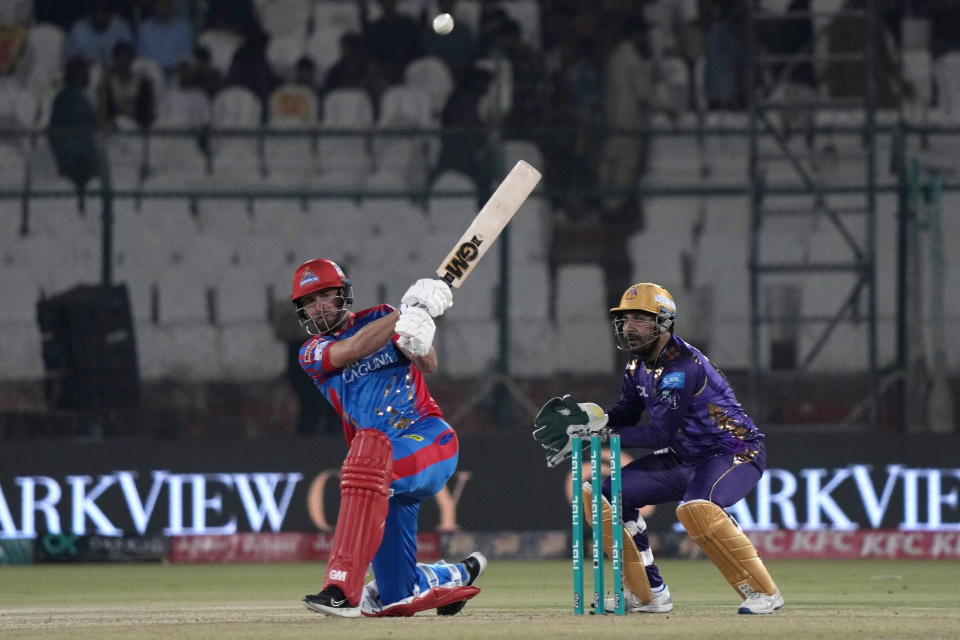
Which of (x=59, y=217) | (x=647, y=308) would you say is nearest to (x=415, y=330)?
(x=647, y=308)

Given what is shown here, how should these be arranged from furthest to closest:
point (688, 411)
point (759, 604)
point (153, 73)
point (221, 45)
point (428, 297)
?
point (221, 45), point (153, 73), point (688, 411), point (759, 604), point (428, 297)

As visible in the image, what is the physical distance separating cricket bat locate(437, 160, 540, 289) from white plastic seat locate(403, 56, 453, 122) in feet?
28.1

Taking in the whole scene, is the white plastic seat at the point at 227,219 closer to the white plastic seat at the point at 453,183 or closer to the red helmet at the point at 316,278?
the white plastic seat at the point at 453,183

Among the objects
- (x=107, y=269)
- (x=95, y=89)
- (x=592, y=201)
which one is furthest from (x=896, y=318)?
(x=95, y=89)

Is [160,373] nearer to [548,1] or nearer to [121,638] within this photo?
[548,1]

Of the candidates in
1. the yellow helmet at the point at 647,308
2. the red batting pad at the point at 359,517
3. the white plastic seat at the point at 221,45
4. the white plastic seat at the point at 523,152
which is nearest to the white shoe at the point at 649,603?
the yellow helmet at the point at 647,308

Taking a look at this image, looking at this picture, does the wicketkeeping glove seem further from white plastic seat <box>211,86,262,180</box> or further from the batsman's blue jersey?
white plastic seat <box>211,86,262,180</box>

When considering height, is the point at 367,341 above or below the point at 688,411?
above

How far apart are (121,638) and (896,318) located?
896 centimetres

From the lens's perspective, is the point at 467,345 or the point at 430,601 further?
the point at 467,345

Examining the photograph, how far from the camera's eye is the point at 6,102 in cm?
1681

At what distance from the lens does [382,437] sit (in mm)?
7668

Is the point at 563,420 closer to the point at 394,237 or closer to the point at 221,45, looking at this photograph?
the point at 394,237

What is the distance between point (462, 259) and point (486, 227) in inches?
8.6
